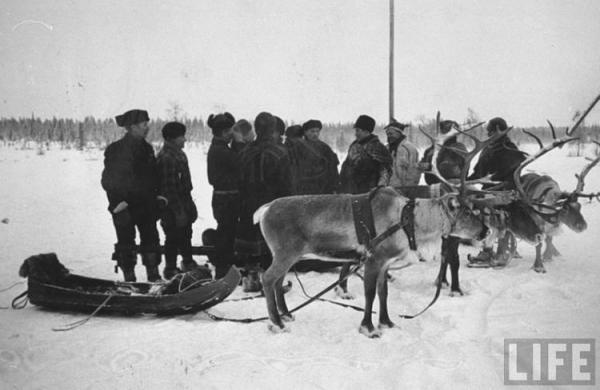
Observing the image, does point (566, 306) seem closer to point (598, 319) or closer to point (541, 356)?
point (598, 319)

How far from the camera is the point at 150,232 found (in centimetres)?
591

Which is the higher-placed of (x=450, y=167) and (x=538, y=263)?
(x=450, y=167)

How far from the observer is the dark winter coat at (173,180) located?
5.95 m

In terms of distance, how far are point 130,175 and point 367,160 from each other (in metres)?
3.17

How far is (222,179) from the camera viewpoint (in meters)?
6.04

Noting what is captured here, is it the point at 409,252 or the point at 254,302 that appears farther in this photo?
the point at 254,302

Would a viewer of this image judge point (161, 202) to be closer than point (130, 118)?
No

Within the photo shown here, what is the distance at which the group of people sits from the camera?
557cm

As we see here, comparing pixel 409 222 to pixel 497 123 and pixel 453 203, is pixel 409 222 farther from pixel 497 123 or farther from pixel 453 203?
pixel 497 123

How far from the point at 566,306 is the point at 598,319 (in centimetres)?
49

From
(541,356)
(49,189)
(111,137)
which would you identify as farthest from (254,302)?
(111,137)

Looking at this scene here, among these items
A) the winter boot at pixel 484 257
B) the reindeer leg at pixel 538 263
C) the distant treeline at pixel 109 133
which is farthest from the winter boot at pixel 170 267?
the distant treeline at pixel 109 133

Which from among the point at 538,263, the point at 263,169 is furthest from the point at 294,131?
the point at 538,263

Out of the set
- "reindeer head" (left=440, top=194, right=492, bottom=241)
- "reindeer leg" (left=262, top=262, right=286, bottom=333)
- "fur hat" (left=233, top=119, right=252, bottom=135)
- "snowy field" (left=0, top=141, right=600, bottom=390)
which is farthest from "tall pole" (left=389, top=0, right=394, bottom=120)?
"reindeer leg" (left=262, top=262, right=286, bottom=333)
